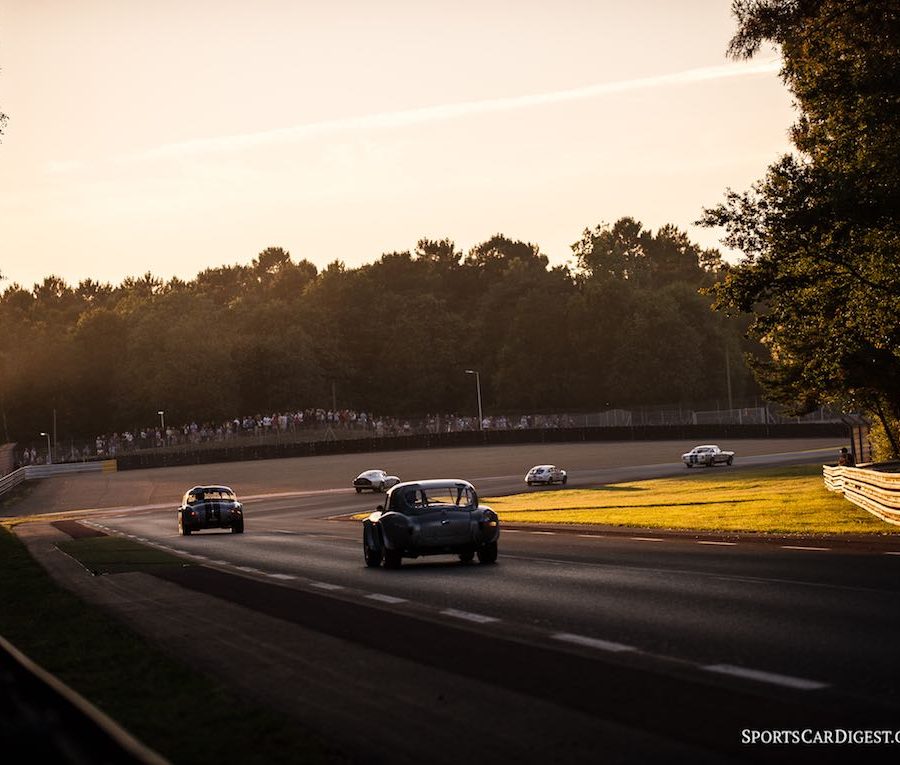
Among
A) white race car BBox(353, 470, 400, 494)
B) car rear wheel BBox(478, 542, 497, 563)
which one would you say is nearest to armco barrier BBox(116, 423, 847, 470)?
white race car BBox(353, 470, 400, 494)

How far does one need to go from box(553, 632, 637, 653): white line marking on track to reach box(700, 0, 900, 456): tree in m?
16.6

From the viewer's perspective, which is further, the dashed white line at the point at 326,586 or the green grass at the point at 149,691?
the dashed white line at the point at 326,586

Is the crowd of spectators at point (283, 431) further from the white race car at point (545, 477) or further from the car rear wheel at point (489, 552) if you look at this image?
the car rear wheel at point (489, 552)

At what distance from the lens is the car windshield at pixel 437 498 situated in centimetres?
2139

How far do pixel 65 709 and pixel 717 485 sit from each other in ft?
148

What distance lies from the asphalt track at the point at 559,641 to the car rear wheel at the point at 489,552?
39 centimetres

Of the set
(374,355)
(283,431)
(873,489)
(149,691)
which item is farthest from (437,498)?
(374,355)

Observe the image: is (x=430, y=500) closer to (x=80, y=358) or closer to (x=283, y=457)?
(x=283, y=457)

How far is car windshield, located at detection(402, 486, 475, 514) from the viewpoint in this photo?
21.4 metres

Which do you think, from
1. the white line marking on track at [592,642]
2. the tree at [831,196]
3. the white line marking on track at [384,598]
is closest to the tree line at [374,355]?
the tree at [831,196]

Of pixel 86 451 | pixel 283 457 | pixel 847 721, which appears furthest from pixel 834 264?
pixel 86 451

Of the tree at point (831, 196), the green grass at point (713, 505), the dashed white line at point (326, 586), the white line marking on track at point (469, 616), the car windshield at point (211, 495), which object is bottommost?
the green grass at point (713, 505)

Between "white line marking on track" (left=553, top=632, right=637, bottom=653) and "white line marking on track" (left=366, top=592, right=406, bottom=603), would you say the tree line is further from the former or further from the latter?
"white line marking on track" (left=553, top=632, right=637, bottom=653)

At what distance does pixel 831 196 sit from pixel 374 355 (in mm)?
135790
